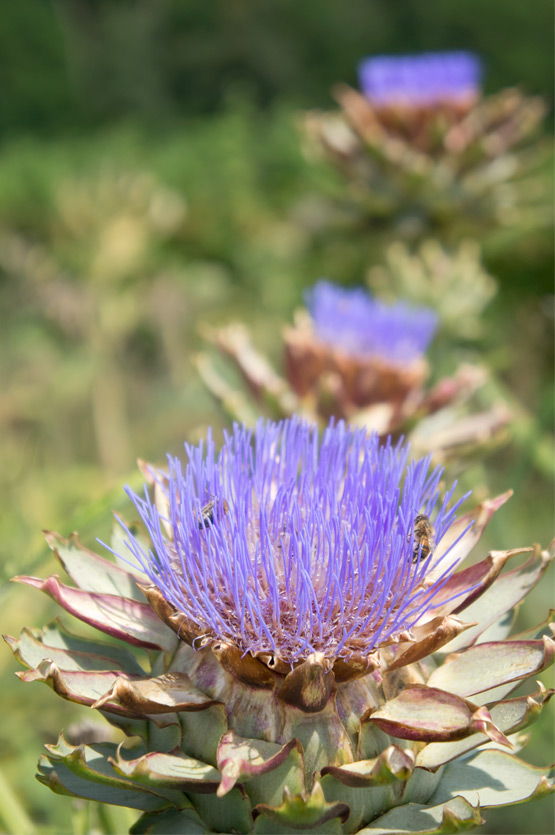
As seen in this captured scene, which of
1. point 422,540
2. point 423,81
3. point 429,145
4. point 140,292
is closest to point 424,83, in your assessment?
point 423,81

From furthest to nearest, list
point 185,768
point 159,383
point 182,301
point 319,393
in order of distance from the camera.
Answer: point 182,301 < point 159,383 < point 319,393 < point 185,768

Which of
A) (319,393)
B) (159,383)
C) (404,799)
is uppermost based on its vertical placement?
(159,383)

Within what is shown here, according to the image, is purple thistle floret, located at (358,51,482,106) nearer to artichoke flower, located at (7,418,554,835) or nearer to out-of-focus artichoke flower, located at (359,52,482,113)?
out-of-focus artichoke flower, located at (359,52,482,113)

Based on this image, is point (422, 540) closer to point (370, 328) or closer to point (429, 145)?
Result: point (370, 328)

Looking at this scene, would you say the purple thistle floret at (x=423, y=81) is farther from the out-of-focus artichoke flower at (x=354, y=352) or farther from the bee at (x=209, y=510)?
the bee at (x=209, y=510)

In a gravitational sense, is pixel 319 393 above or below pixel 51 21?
below

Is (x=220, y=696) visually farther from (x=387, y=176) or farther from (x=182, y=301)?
(x=182, y=301)

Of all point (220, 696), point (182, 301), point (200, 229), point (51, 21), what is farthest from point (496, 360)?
point (51, 21)
